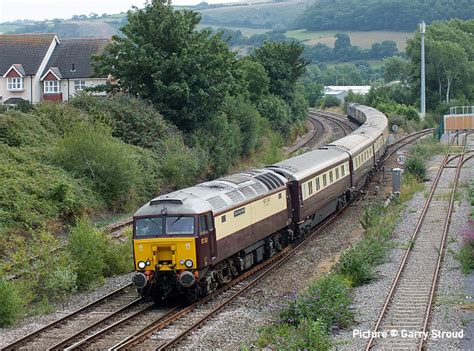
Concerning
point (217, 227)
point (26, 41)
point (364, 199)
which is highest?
point (26, 41)

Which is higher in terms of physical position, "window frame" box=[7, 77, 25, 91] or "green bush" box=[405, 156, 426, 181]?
"window frame" box=[7, 77, 25, 91]

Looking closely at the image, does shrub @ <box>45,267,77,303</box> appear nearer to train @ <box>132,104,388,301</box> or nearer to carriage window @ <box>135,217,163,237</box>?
train @ <box>132,104,388,301</box>

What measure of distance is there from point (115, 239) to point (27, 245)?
10.2 feet

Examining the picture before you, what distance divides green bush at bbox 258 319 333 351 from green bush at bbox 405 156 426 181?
27.9 metres

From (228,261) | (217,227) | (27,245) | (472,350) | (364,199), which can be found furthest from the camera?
(364,199)

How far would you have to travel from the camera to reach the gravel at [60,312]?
59.3ft

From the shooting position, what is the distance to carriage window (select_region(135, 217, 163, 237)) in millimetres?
20344

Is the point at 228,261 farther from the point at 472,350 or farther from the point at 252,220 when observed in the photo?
the point at 472,350

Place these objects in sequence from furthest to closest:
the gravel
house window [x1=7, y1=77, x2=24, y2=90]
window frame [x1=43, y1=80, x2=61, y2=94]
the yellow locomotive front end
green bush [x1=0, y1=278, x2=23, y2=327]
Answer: window frame [x1=43, y1=80, x2=61, y2=94] < house window [x1=7, y1=77, x2=24, y2=90] < the yellow locomotive front end < green bush [x1=0, y1=278, x2=23, y2=327] < the gravel

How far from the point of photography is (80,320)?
63.3 ft

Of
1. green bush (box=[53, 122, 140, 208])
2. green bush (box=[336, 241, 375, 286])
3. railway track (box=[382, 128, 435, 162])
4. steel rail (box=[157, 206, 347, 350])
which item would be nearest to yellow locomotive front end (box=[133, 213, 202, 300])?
steel rail (box=[157, 206, 347, 350])

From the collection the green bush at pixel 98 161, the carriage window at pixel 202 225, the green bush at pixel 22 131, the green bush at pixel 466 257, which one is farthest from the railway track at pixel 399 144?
the carriage window at pixel 202 225

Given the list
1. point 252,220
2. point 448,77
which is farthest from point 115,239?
point 448,77

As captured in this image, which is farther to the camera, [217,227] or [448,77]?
[448,77]
